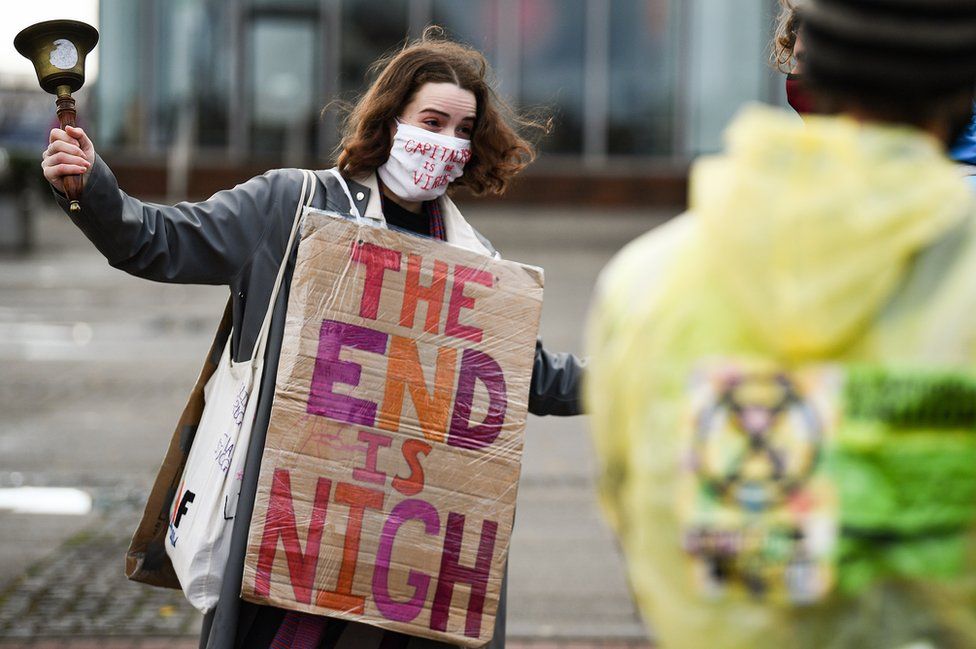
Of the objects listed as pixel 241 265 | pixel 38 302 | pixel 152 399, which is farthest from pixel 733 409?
pixel 38 302

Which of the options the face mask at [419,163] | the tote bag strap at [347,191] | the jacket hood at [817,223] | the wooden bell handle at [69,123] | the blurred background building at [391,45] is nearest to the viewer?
the jacket hood at [817,223]

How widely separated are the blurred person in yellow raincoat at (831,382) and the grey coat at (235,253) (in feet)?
5.49

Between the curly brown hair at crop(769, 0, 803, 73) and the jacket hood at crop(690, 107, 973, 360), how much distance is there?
1.89 metres

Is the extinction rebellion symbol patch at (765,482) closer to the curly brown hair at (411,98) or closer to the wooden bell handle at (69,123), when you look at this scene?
the wooden bell handle at (69,123)

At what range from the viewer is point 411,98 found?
3.46 metres

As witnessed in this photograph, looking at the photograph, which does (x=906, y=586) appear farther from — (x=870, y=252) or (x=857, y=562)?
(x=870, y=252)

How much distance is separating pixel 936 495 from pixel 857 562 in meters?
0.12

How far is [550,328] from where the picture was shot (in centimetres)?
1373

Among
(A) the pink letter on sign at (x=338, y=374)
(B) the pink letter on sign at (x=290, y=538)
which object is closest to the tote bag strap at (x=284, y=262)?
(A) the pink letter on sign at (x=338, y=374)

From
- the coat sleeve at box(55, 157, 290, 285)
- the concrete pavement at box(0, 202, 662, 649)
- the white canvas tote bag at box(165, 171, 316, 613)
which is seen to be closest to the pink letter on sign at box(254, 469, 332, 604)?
the white canvas tote bag at box(165, 171, 316, 613)

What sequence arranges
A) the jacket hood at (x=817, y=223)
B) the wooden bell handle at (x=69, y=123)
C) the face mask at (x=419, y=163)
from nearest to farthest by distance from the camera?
the jacket hood at (x=817, y=223) < the wooden bell handle at (x=69, y=123) < the face mask at (x=419, y=163)

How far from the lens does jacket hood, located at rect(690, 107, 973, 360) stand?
1.49 meters

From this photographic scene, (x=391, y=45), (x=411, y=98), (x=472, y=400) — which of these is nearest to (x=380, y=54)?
(x=391, y=45)

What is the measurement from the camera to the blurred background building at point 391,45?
23766 millimetres
